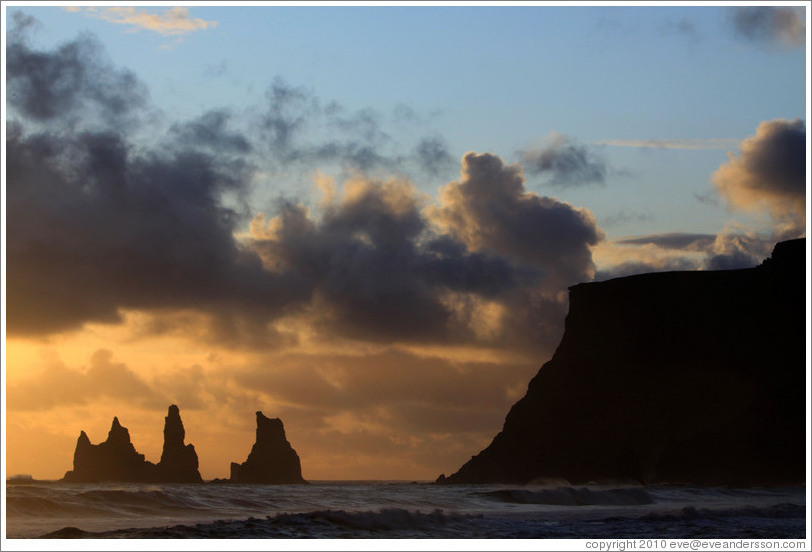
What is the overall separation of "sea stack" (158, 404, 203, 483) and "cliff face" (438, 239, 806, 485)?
3417 cm

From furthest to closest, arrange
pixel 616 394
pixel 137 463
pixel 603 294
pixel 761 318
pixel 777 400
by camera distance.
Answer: pixel 137 463
pixel 603 294
pixel 616 394
pixel 761 318
pixel 777 400

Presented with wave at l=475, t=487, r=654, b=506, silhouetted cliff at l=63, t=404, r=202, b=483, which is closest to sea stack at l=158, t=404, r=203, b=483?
silhouetted cliff at l=63, t=404, r=202, b=483

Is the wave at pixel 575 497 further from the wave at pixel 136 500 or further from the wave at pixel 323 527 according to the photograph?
the wave at pixel 136 500

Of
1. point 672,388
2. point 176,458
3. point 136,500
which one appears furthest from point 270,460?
point 136,500

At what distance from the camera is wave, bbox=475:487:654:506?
168 feet

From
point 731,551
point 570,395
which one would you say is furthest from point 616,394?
point 731,551

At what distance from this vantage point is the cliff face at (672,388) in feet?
245

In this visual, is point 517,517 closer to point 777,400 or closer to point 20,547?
point 20,547

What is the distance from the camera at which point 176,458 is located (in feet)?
384

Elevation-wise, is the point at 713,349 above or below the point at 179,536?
above

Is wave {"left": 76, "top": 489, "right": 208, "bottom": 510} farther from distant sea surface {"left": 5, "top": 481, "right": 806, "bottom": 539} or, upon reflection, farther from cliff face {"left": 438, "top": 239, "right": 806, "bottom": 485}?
cliff face {"left": 438, "top": 239, "right": 806, "bottom": 485}

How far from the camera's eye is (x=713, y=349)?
281 ft

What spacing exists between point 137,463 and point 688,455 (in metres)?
64.4

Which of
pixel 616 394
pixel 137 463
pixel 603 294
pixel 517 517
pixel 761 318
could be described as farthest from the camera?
pixel 137 463
